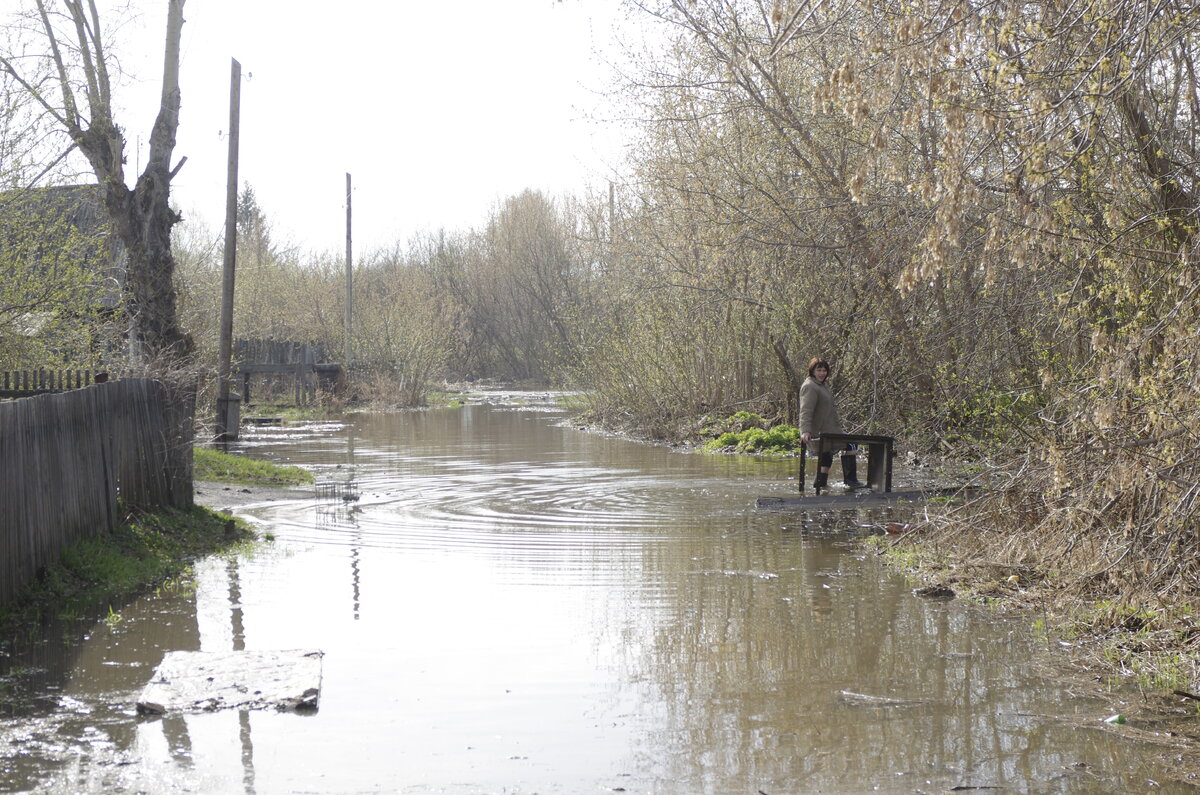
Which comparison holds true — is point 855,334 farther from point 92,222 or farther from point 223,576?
point 92,222

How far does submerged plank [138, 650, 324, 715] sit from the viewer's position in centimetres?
651

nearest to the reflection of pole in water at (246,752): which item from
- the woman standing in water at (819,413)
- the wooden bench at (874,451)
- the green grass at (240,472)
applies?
the wooden bench at (874,451)

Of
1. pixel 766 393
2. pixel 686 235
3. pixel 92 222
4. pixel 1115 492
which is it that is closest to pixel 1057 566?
pixel 1115 492

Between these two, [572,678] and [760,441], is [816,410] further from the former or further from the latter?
[572,678]

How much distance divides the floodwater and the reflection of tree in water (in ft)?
0.07

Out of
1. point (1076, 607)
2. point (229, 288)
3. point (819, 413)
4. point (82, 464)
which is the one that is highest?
point (229, 288)

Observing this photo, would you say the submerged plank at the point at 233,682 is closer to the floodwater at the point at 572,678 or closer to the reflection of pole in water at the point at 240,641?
the floodwater at the point at 572,678

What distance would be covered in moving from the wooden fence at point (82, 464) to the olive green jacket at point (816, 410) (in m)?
7.82

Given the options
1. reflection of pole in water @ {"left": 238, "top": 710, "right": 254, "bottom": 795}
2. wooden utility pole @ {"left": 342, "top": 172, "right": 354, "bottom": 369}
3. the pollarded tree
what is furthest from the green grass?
wooden utility pole @ {"left": 342, "top": 172, "right": 354, "bottom": 369}

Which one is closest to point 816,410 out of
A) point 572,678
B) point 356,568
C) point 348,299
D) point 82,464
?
point 356,568

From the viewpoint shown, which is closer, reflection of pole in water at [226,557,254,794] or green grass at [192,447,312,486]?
reflection of pole in water at [226,557,254,794]

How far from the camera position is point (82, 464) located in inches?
392

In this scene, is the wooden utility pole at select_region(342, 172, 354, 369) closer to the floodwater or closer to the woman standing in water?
the woman standing in water

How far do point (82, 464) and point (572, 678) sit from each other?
488cm
